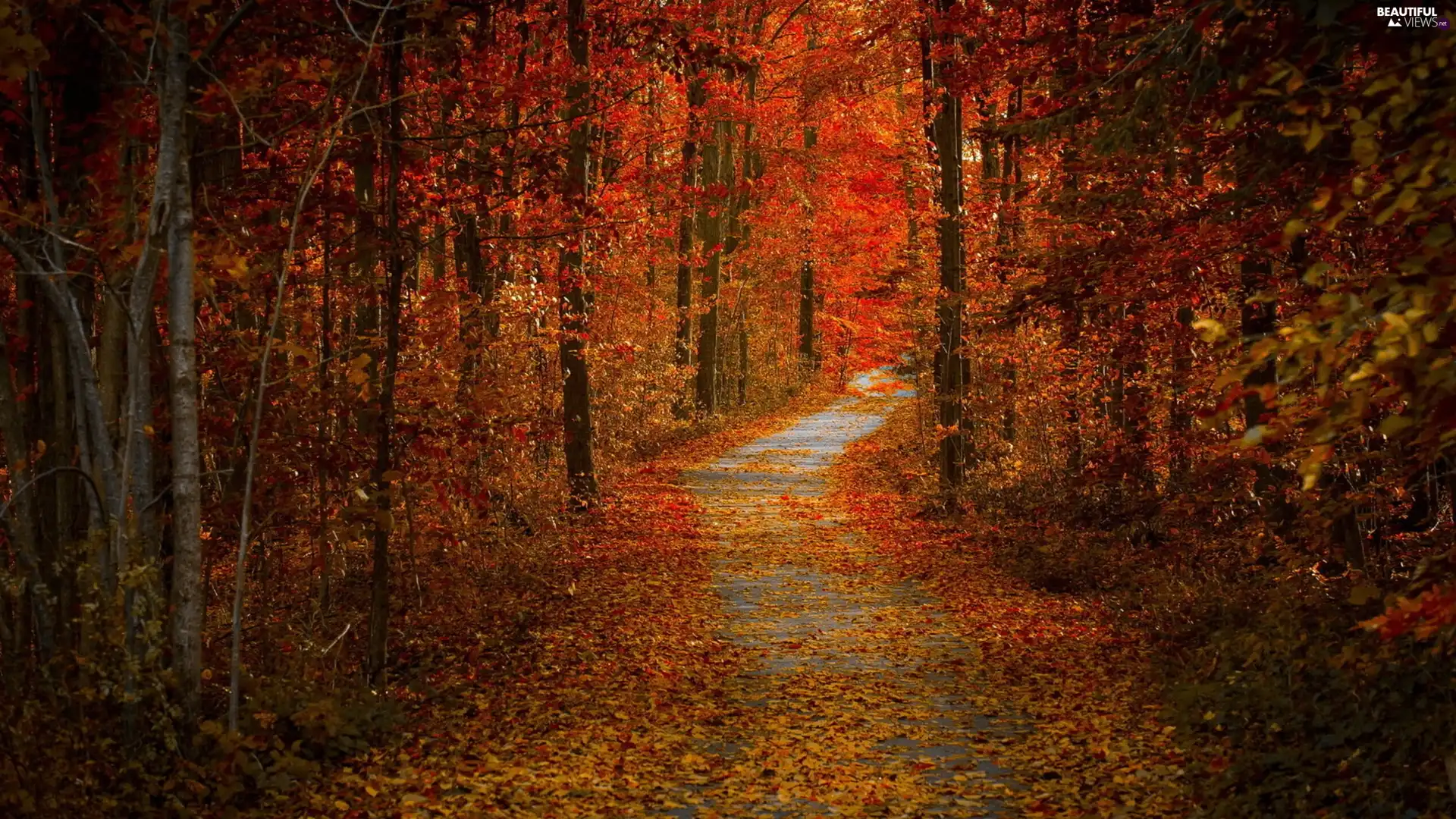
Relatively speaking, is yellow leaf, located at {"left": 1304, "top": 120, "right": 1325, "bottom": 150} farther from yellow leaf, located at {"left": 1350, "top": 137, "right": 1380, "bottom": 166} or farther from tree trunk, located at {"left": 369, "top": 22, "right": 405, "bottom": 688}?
tree trunk, located at {"left": 369, "top": 22, "right": 405, "bottom": 688}

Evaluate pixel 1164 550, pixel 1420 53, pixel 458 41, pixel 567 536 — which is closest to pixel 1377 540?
pixel 1164 550

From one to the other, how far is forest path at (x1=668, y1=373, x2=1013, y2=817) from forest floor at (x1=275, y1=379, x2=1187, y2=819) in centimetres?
2

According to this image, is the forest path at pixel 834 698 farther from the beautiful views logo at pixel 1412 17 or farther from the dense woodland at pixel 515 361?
the beautiful views logo at pixel 1412 17

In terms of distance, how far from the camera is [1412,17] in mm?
4613

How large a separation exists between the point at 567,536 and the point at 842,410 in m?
24.4

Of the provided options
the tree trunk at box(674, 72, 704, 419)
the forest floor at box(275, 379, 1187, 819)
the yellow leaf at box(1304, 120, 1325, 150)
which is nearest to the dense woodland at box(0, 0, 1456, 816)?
the yellow leaf at box(1304, 120, 1325, 150)

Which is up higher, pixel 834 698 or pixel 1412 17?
pixel 1412 17

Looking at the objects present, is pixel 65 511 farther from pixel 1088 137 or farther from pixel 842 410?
pixel 842 410

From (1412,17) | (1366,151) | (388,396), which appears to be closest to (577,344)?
(388,396)

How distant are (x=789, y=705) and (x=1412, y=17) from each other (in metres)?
5.64

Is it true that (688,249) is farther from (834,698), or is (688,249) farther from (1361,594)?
(1361,594)

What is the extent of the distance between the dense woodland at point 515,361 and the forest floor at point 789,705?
49 centimetres

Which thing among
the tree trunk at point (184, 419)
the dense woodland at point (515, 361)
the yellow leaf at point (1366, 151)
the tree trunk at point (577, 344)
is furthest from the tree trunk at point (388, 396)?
the tree trunk at point (577, 344)

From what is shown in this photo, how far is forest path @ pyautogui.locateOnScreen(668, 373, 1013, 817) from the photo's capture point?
6480mm
